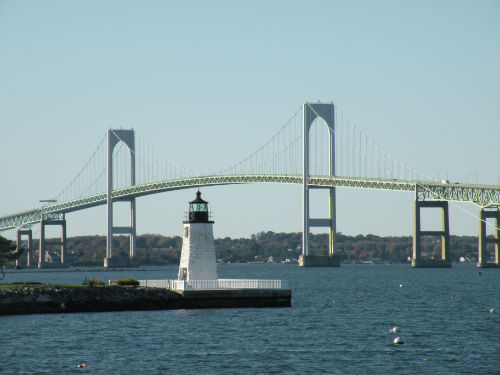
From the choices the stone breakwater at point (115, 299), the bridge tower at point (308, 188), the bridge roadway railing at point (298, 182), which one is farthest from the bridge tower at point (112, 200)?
the stone breakwater at point (115, 299)

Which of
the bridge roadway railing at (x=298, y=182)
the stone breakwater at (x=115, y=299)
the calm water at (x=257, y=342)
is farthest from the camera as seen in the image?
the bridge roadway railing at (x=298, y=182)

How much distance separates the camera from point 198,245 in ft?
132

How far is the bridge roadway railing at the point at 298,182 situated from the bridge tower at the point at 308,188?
209cm

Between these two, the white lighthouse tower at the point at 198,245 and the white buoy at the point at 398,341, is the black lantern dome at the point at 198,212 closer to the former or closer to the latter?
the white lighthouse tower at the point at 198,245

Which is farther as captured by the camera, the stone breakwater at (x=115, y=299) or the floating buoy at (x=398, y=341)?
the stone breakwater at (x=115, y=299)

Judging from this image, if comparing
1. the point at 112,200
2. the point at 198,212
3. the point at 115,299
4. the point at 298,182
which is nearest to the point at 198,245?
the point at 198,212

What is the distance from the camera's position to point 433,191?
10425 centimetres

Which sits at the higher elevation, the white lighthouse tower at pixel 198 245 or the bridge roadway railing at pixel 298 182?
the bridge roadway railing at pixel 298 182

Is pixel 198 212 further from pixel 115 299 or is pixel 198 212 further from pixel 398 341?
pixel 398 341

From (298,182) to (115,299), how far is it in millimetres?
72704

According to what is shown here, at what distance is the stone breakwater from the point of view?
39.2 m

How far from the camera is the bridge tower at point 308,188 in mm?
110812

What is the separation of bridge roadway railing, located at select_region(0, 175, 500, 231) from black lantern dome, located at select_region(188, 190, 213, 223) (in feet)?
207

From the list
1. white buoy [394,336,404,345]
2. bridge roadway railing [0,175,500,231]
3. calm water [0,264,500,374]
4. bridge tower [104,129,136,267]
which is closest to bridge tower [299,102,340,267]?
bridge roadway railing [0,175,500,231]
